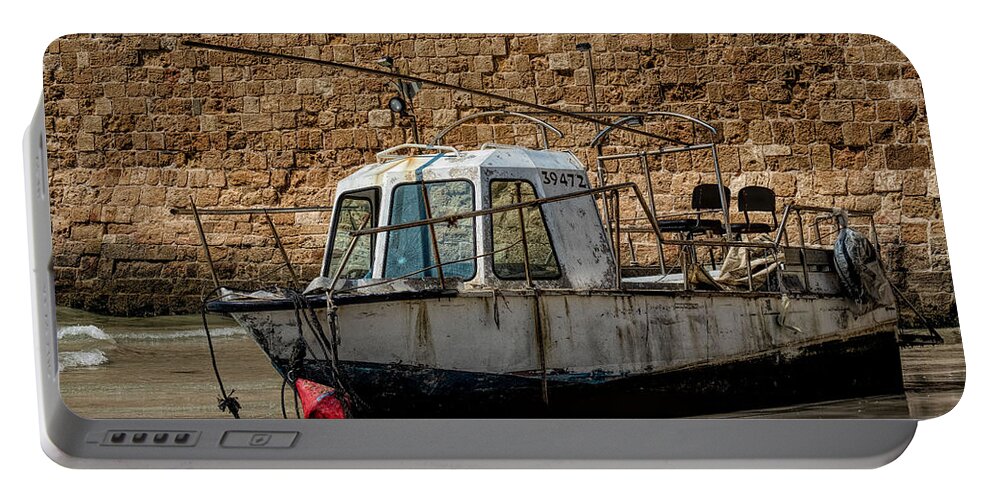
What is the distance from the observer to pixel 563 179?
6.26 metres

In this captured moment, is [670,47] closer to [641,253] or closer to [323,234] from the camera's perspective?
[641,253]

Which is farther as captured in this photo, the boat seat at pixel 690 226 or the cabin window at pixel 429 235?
the boat seat at pixel 690 226

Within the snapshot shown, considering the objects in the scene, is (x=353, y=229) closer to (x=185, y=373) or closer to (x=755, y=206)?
(x=185, y=373)

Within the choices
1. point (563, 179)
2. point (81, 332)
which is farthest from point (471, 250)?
point (81, 332)

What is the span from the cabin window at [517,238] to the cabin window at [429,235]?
103 millimetres

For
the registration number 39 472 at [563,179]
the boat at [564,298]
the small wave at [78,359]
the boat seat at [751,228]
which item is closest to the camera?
the small wave at [78,359]

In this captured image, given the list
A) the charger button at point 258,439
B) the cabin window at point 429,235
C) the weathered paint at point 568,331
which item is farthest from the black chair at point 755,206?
the charger button at point 258,439

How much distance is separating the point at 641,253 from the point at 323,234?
1250 millimetres

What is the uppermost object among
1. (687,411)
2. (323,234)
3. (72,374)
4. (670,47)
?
(670,47)

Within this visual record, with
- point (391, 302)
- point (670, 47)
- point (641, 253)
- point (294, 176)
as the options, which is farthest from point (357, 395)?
point (670, 47)

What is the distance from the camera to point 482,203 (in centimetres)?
599

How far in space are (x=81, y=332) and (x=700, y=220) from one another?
93.8 inches

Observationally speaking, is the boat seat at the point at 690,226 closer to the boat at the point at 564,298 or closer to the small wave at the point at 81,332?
the boat at the point at 564,298

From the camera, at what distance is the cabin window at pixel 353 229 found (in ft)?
19.4
